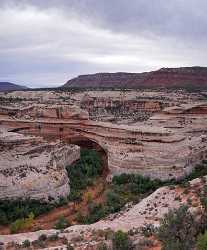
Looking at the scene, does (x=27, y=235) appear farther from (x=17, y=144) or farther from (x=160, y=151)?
(x=160, y=151)

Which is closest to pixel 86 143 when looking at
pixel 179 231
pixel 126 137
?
pixel 126 137

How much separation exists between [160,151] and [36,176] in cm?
874

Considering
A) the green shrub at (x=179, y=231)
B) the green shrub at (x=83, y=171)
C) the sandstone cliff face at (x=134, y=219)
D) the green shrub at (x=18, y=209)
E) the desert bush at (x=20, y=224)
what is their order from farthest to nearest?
the green shrub at (x=83, y=171) < the green shrub at (x=18, y=209) < the desert bush at (x=20, y=224) < the sandstone cliff face at (x=134, y=219) < the green shrub at (x=179, y=231)

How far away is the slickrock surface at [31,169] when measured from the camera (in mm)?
28250

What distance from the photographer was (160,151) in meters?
34.2

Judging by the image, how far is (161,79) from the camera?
358 feet

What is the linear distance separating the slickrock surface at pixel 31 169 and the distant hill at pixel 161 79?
68.5 meters

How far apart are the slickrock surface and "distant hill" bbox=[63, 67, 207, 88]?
68.5 meters

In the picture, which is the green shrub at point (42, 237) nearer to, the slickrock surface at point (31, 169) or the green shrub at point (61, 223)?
the green shrub at point (61, 223)

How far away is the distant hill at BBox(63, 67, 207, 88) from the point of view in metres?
104

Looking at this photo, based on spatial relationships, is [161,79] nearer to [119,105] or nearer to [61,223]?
[119,105]

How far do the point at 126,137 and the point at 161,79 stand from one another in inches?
2910

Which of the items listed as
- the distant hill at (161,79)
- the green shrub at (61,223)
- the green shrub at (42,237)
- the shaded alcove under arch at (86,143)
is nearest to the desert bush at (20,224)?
the green shrub at (61,223)

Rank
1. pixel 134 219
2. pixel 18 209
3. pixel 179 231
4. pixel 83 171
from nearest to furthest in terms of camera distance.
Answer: pixel 179 231
pixel 134 219
pixel 18 209
pixel 83 171
